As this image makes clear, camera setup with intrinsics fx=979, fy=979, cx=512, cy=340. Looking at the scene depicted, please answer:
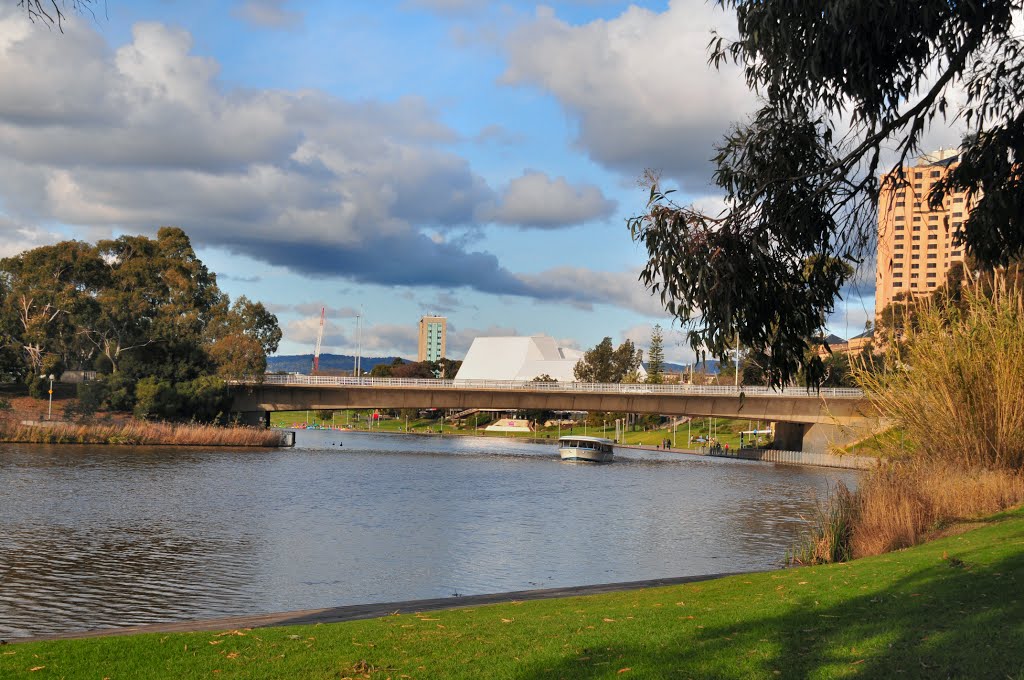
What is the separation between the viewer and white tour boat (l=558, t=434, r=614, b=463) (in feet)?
301

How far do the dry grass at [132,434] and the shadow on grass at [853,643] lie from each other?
76.3m

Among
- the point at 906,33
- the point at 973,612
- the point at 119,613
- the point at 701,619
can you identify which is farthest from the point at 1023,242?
the point at 119,613

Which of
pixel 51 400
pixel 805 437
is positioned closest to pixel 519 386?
pixel 805 437

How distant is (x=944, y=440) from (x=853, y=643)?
18.3 metres

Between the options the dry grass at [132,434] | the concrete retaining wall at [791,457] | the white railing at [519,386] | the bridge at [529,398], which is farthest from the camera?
the white railing at [519,386]

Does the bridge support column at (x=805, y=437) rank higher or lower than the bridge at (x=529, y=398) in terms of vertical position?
lower

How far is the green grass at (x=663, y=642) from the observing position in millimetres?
10227

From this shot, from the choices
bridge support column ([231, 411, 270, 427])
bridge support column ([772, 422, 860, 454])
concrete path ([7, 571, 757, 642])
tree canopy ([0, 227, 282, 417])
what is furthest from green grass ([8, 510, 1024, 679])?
bridge support column ([231, 411, 270, 427])

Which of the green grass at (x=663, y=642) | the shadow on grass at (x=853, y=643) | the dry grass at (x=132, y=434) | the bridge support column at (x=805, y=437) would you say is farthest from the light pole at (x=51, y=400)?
the shadow on grass at (x=853, y=643)

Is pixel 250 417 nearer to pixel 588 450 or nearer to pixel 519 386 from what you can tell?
pixel 519 386

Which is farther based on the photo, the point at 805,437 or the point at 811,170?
the point at 805,437

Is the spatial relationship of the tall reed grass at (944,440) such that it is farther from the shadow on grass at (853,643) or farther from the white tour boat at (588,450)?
the white tour boat at (588,450)

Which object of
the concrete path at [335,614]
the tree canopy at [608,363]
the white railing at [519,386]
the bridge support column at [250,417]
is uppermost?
the tree canopy at [608,363]

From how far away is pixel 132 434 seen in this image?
269ft
